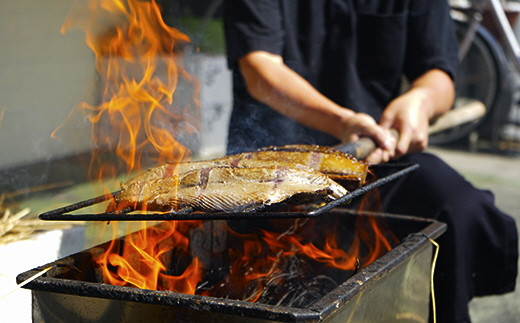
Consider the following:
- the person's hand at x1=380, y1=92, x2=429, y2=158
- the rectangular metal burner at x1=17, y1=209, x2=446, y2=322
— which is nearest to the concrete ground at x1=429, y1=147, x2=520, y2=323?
the person's hand at x1=380, y1=92, x2=429, y2=158

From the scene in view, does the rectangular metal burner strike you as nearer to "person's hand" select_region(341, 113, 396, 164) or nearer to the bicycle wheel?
"person's hand" select_region(341, 113, 396, 164)

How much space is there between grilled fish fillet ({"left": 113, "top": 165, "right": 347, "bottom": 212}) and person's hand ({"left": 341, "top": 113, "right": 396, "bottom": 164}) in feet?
2.63

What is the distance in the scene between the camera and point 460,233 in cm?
222

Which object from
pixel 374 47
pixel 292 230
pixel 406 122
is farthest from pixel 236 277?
pixel 374 47

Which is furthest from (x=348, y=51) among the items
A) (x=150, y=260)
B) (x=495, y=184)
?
(x=495, y=184)

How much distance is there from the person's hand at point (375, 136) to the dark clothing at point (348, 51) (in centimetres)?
58

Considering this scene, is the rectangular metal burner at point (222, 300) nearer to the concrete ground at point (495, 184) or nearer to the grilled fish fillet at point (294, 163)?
the grilled fish fillet at point (294, 163)

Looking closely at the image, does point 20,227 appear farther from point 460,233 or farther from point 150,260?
point 460,233

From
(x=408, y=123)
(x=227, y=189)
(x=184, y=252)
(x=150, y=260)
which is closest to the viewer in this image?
(x=227, y=189)

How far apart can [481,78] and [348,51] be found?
4138mm

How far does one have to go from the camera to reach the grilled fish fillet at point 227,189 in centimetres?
132

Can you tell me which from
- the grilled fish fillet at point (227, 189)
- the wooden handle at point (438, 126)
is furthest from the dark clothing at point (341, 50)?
the grilled fish fillet at point (227, 189)

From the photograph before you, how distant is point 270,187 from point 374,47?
1.93 m

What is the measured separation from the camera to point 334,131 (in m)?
2.55
